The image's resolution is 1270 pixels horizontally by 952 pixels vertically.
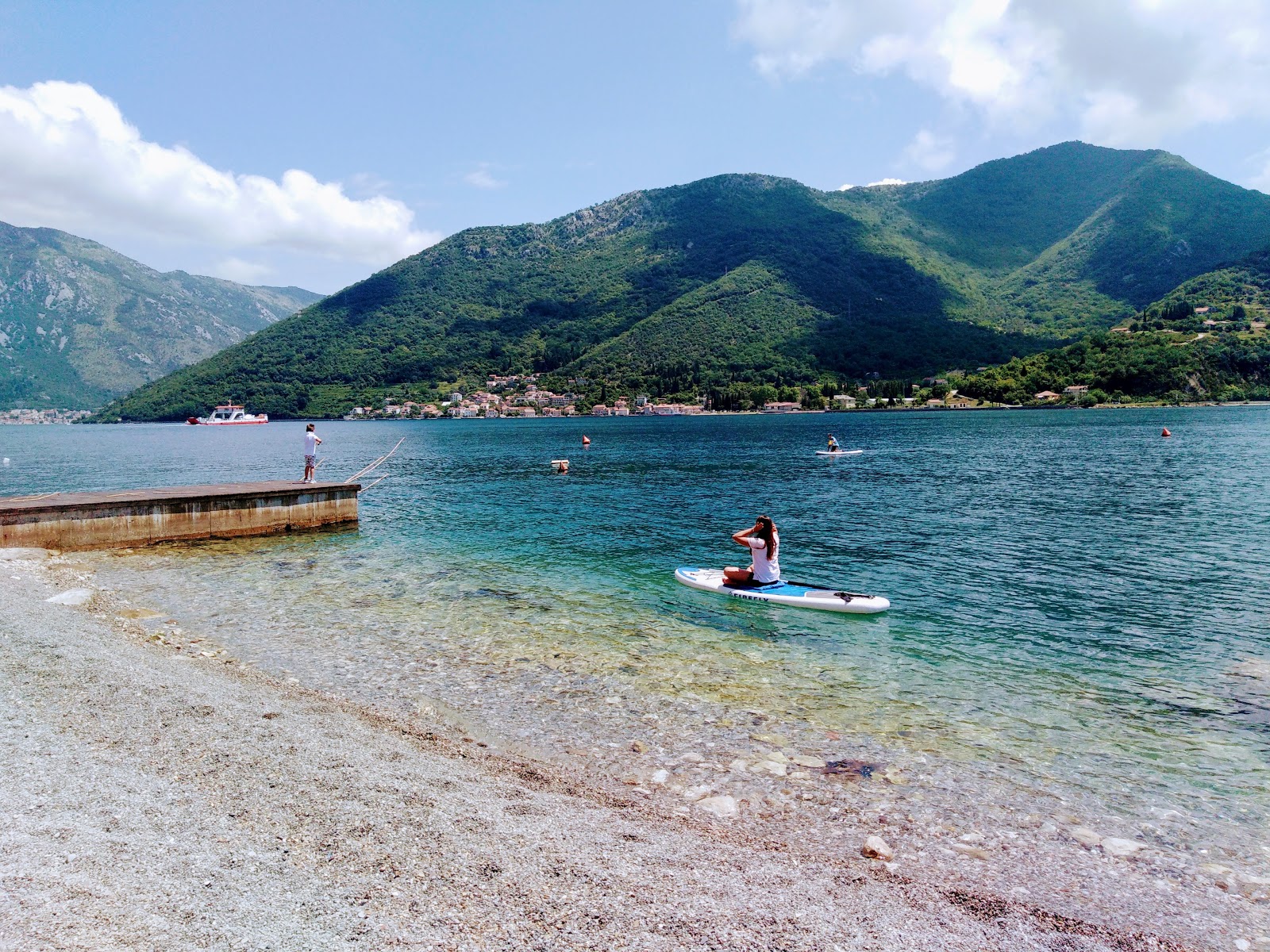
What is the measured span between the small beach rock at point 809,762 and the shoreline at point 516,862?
32.6 inches

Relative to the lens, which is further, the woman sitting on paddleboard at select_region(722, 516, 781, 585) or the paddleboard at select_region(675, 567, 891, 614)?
the woman sitting on paddleboard at select_region(722, 516, 781, 585)

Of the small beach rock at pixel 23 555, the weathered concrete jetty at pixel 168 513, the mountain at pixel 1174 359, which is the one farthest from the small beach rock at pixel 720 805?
the mountain at pixel 1174 359

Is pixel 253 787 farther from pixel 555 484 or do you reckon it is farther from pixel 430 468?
pixel 430 468

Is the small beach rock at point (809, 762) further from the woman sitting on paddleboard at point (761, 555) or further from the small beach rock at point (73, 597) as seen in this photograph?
the small beach rock at point (73, 597)

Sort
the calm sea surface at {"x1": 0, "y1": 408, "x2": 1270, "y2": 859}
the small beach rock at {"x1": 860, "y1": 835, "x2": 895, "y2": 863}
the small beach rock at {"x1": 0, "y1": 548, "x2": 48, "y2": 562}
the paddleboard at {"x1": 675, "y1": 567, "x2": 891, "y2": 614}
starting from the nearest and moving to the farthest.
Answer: the small beach rock at {"x1": 860, "y1": 835, "x2": 895, "y2": 863}, the calm sea surface at {"x1": 0, "y1": 408, "x2": 1270, "y2": 859}, the paddleboard at {"x1": 675, "y1": 567, "x2": 891, "y2": 614}, the small beach rock at {"x1": 0, "y1": 548, "x2": 48, "y2": 562}

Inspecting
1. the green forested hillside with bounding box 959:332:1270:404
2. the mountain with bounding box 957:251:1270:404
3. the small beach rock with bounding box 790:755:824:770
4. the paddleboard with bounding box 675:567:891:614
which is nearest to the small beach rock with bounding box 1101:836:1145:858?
the small beach rock with bounding box 790:755:824:770

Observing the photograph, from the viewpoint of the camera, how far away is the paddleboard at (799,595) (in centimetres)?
1597

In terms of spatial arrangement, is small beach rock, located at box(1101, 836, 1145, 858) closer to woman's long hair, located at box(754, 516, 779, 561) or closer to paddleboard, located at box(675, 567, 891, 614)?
paddleboard, located at box(675, 567, 891, 614)

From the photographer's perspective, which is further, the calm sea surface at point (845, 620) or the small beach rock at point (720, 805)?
the calm sea surface at point (845, 620)

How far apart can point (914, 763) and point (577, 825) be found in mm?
4421

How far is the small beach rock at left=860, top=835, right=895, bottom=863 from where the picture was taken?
259 inches

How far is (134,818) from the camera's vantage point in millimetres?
6199

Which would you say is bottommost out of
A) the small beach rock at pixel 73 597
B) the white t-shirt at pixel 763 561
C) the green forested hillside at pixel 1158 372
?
the small beach rock at pixel 73 597

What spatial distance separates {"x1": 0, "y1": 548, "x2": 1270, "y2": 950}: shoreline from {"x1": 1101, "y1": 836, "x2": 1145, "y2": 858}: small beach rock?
0.18 feet
